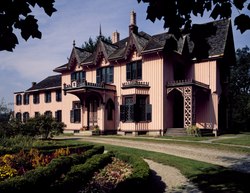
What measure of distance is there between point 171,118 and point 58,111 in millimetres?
17167

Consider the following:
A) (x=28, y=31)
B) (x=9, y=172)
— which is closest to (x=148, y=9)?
(x=28, y=31)

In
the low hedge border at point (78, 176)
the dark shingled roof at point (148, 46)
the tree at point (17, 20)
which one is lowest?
the low hedge border at point (78, 176)

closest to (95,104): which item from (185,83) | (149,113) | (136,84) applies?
(136,84)

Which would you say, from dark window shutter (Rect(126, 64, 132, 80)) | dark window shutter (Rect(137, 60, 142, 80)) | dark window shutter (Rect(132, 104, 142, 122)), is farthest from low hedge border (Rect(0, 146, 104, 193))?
dark window shutter (Rect(126, 64, 132, 80))

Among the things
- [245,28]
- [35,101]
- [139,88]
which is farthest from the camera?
[35,101]

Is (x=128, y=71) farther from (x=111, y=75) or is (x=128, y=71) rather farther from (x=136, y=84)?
(x=136, y=84)

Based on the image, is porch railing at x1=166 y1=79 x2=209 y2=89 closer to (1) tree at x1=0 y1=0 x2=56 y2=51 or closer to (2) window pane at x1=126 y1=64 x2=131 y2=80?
(2) window pane at x1=126 y1=64 x2=131 y2=80

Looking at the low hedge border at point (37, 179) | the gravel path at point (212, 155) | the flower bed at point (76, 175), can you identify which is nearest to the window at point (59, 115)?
the gravel path at point (212, 155)

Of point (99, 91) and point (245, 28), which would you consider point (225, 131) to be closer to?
point (99, 91)

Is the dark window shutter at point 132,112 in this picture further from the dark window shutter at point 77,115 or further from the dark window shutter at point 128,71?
the dark window shutter at point 77,115

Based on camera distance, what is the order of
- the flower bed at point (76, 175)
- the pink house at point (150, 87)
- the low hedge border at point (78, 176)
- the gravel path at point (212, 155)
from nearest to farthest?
the flower bed at point (76, 175) < the low hedge border at point (78, 176) < the gravel path at point (212, 155) < the pink house at point (150, 87)

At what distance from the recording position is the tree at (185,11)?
17.9 feet

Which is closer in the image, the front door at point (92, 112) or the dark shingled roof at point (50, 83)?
the front door at point (92, 112)

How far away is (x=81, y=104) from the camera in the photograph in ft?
109
